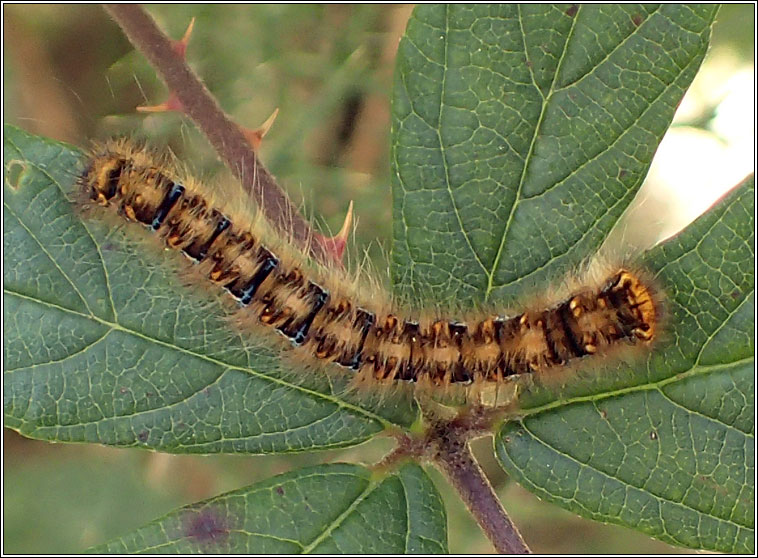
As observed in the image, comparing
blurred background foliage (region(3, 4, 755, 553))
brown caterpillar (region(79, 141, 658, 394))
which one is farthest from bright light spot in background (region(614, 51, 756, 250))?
brown caterpillar (region(79, 141, 658, 394))

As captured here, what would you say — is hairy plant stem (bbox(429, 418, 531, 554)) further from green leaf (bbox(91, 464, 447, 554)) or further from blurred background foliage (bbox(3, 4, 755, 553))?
blurred background foliage (bbox(3, 4, 755, 553))

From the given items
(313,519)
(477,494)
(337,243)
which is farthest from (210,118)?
(477,494)

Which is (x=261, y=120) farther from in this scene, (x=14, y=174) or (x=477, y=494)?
(x=477, y=494)

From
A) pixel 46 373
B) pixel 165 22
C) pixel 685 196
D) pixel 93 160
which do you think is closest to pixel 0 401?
pixel 46 373

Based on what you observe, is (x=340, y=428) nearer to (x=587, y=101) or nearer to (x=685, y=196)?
(x=587, y=101)

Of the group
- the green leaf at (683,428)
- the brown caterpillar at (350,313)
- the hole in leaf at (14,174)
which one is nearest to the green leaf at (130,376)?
the hole in leaf at (14,174)
